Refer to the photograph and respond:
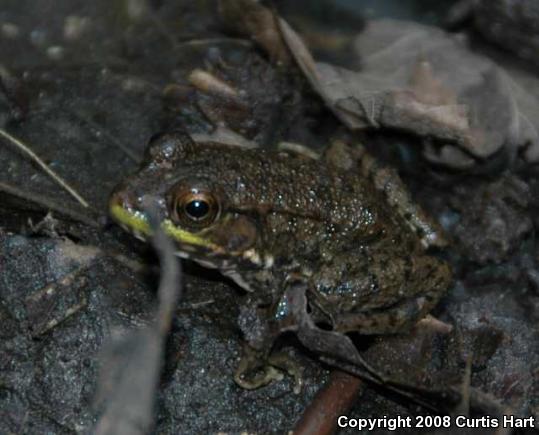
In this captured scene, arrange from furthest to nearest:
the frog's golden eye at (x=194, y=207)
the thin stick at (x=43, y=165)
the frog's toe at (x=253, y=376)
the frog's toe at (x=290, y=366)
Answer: the thin stick at (x=43, y=165), the frog's toe at (x=290, y=366), the frog's toe at (x=253, y=376), the frog's golden eye at (x=194, y=207)

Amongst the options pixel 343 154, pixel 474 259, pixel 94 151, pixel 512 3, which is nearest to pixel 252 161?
pixel 343 154

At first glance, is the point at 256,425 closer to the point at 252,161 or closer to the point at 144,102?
the point at 252,161

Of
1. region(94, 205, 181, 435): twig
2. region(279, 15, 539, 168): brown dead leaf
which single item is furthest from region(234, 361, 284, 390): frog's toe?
region(279, 15, 539, 168): brown dead leaf

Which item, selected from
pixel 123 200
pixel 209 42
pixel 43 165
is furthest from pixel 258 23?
pixel 123 200

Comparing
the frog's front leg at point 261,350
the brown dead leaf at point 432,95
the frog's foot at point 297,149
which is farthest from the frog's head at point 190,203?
the brown dead leaf at point 432,95

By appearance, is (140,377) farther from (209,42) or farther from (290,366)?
(209,42)

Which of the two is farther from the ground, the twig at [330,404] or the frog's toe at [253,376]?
the twig at [330,404]

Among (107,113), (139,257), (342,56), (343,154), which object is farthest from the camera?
(342,56)

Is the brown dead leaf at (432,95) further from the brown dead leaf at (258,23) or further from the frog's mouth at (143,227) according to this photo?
the frog's mouth at (143,227)
